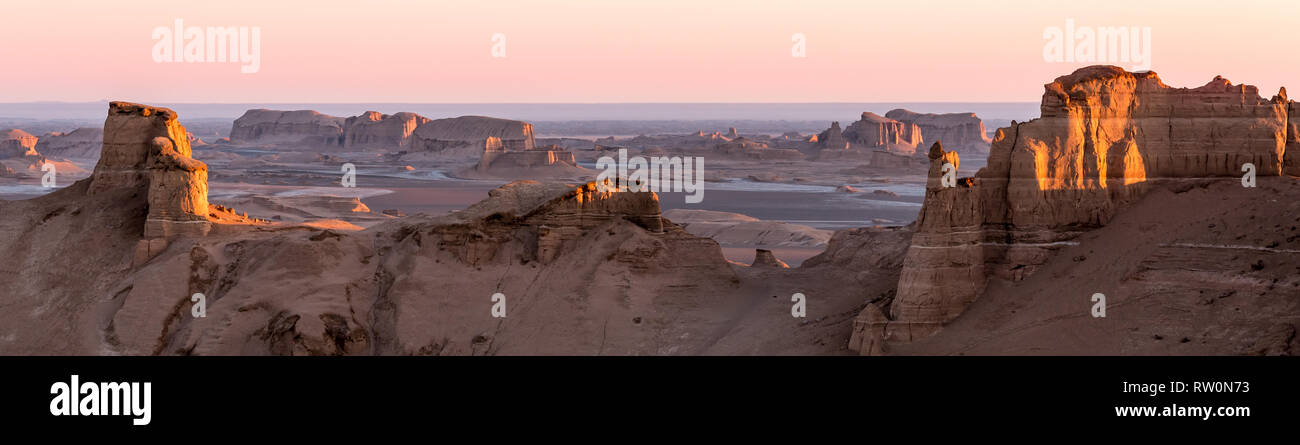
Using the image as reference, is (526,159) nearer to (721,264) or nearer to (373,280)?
(373,280)

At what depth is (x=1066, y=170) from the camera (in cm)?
3531

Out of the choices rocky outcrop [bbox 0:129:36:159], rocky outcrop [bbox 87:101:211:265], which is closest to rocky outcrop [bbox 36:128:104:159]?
rocky outcrop [bbox 0:129:36:159]

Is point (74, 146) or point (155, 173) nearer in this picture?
point (155, 173)

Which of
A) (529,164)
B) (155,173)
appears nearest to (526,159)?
(529,164)

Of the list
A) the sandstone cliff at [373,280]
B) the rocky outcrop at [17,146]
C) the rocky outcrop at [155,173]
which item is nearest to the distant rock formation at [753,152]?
the rocky outcrop at [17,146]

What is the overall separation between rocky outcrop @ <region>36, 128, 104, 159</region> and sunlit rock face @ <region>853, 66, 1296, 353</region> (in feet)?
566

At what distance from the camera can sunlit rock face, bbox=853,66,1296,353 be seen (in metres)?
34.3

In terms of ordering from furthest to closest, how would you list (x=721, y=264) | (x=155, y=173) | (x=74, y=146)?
(x=74, y=146)
(x=155, y=173)
(x=721, y=264)

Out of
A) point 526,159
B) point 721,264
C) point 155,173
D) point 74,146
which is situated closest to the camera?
point 721,264

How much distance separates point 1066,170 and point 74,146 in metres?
180

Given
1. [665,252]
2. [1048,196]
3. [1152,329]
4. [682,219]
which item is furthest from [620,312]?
[682,219]

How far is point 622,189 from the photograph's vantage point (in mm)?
41656

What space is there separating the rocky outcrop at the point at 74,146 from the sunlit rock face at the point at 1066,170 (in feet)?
566
